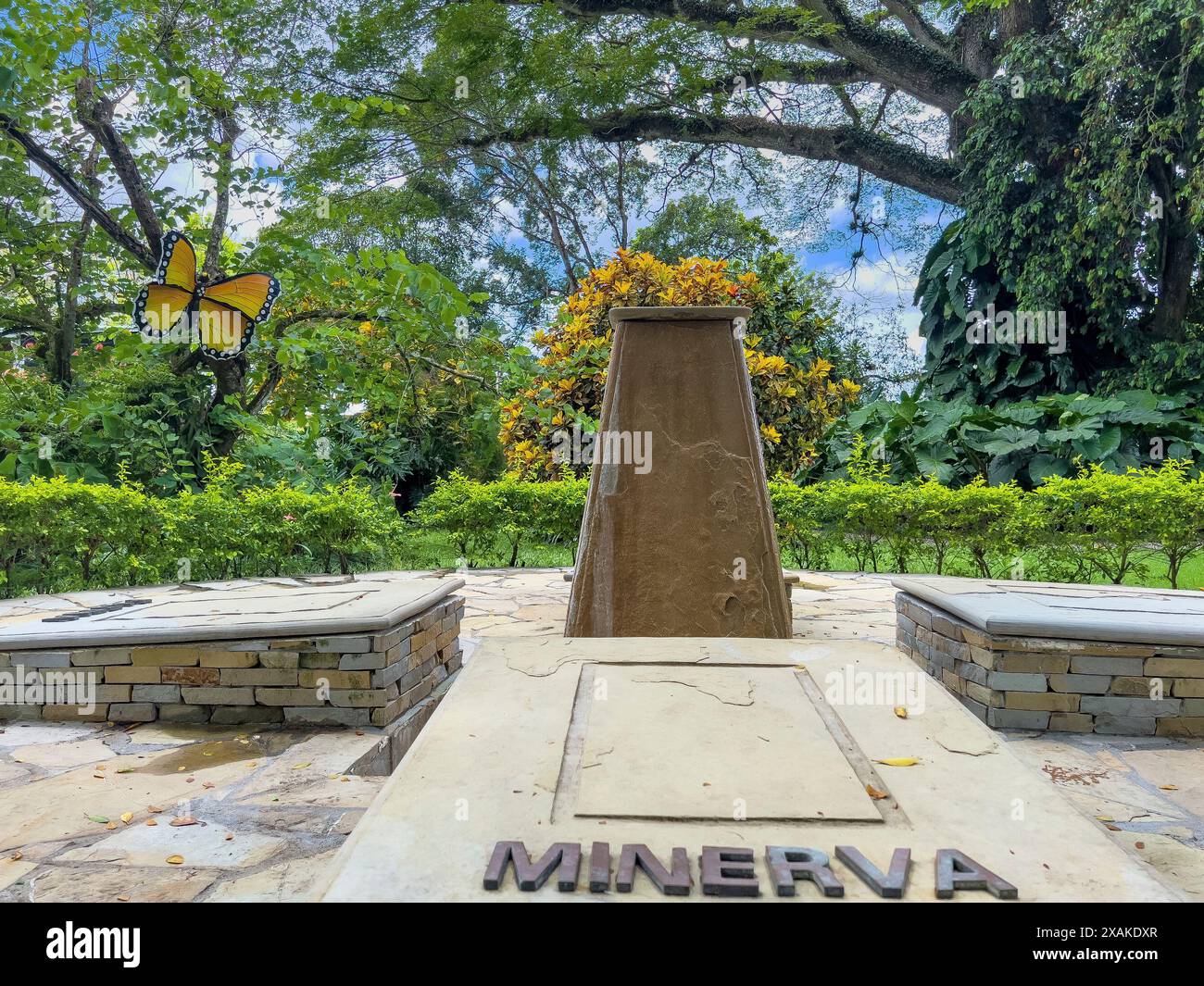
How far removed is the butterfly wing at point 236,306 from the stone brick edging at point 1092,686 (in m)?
5.75

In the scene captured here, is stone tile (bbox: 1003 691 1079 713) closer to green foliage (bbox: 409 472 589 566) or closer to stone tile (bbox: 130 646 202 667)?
stone tile (bbox: 130 646 202 667)

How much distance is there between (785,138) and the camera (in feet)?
41.9

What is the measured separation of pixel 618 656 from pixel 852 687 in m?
0.68

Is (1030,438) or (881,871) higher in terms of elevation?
(1030,438)

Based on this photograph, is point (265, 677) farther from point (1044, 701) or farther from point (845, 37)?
point (845, 37)

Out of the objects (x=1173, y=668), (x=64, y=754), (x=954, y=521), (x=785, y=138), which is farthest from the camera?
(x=785, y=138)

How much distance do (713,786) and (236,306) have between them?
615 centimetres

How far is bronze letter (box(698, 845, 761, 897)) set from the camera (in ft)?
4.14

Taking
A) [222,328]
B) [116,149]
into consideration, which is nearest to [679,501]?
[222,328]

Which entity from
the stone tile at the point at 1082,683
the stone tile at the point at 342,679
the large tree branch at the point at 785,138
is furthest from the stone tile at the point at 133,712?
the large tree branch at the point at 785,138

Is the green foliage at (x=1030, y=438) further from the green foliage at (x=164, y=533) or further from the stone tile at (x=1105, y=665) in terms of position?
the green foliage at (x=164, y=533)

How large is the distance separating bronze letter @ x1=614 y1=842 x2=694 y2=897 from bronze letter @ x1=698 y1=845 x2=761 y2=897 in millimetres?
30

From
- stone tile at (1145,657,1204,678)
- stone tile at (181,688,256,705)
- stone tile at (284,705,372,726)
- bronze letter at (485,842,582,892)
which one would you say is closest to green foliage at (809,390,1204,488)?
stone tile at (1145,657,1204,678)

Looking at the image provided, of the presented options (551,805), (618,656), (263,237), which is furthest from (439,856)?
(263,237)
